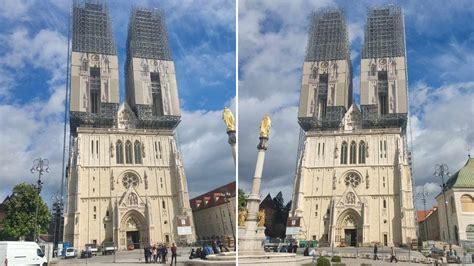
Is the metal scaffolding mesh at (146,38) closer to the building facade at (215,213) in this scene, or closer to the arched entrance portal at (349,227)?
the building facade at (215,213)

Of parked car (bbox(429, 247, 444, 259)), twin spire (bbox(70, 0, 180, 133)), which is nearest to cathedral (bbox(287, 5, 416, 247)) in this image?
twin spire (bbox(70, 0, 180, 133))

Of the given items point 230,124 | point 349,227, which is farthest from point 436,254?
point 349,227

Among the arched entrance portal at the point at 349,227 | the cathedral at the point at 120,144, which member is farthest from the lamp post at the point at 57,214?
the arched entrance portal at the point at 349,227

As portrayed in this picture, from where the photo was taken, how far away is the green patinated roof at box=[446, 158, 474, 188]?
79.4ft

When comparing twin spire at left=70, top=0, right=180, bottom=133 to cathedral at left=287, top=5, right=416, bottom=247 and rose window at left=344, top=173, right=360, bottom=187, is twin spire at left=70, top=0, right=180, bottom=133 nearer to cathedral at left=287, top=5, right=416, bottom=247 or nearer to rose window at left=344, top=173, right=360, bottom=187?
cathedral at left=287, top=5, right=416, bottom=247

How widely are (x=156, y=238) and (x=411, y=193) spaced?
1323 centimetres

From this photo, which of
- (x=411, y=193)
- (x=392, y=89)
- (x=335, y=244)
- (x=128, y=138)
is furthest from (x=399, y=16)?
(x=128, y=138)

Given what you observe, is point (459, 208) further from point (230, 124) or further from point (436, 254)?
point (230, 124)

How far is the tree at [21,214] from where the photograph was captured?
24719mm

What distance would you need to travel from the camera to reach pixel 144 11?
27.8 metres

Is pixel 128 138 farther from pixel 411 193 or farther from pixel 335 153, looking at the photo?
pixel 411 193

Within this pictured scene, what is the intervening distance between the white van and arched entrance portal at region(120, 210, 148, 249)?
14458 millimetres

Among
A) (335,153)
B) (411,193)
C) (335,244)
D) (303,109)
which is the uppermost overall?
(303,109)

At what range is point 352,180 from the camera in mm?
27125
